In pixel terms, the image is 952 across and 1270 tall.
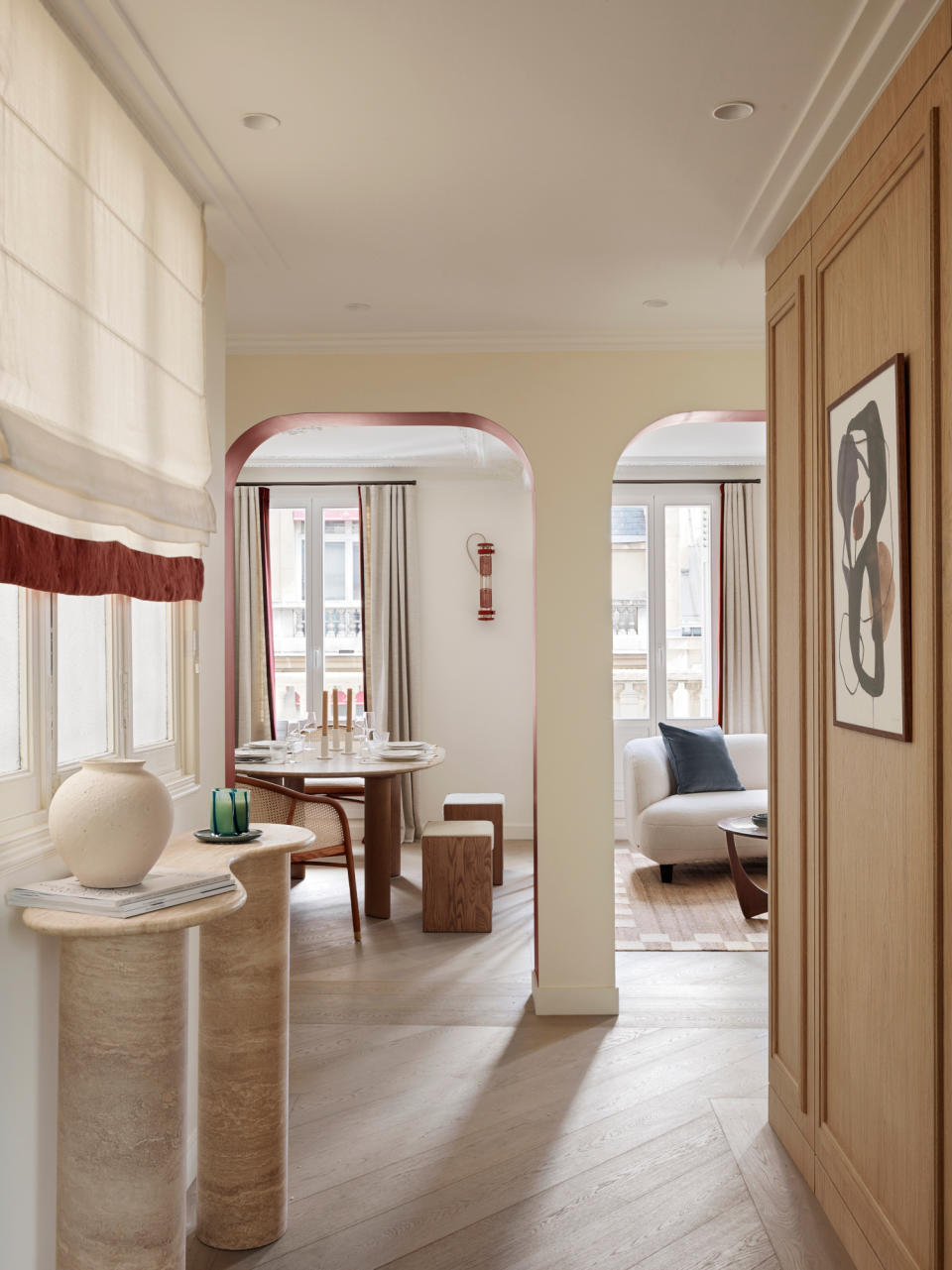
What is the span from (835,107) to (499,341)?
6.16ft

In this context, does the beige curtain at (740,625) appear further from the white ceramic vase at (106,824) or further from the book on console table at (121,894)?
the white ceramic vase at (106,824)

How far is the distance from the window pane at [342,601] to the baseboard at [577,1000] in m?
3.92

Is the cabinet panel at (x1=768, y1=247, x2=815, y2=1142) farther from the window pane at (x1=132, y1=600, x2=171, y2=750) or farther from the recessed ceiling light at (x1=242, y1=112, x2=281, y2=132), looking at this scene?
the window pane at (x1=132, y1=600, x2=171, y2=750)

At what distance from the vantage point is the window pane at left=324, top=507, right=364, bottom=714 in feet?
25.1

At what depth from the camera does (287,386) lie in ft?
13.5

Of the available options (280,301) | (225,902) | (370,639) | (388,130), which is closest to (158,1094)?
(225,902)

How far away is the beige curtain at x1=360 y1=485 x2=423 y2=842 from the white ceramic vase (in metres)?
5.47

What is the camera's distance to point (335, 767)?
5258mm

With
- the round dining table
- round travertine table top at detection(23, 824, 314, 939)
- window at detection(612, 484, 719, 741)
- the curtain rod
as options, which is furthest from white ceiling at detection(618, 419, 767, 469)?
round travertine table top at detection(23, 824, 314, 939)

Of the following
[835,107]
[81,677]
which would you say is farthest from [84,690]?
[835,107]

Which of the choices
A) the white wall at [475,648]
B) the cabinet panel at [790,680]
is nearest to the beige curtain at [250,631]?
the white wall at [475,648]

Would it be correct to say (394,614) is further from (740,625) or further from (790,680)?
(790,680)

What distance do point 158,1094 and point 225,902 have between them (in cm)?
37

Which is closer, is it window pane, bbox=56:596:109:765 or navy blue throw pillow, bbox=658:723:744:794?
window pane, bbox=56:596:109:765
